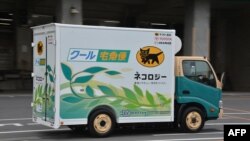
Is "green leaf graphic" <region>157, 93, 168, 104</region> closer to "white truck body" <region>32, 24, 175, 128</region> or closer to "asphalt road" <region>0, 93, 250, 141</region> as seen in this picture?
"white truck body" <region>32, 24, 175, 128</region>

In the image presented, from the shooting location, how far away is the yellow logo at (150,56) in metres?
12.8

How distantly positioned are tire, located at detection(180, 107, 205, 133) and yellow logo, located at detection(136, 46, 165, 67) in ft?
5.43

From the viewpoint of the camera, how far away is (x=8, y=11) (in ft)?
112

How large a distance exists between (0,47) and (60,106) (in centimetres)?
2340

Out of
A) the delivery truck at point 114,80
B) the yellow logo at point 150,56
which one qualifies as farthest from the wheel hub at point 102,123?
the yellow logo at point 150,56

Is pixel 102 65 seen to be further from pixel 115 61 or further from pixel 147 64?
pixel 147 64

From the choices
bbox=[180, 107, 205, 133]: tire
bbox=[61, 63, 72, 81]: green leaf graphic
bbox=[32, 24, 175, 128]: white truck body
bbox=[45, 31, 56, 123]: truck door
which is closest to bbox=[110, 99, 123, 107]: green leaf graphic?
bbox=[32, 24, 175, 128]: white truck body

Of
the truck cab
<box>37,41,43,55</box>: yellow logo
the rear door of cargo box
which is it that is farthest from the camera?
the truck cab

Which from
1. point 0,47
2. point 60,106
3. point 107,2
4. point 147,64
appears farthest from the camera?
point 107,2

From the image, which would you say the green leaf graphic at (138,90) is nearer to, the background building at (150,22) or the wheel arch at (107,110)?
the wheel arch at (107,110)

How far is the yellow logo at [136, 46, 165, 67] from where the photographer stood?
12832mm

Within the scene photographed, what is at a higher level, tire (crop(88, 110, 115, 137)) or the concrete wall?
the concrete wall

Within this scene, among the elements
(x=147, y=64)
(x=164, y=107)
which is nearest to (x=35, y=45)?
(x=147, y=64)

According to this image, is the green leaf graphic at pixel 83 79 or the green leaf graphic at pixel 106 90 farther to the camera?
the green leaf graphic at pixel 106 90
